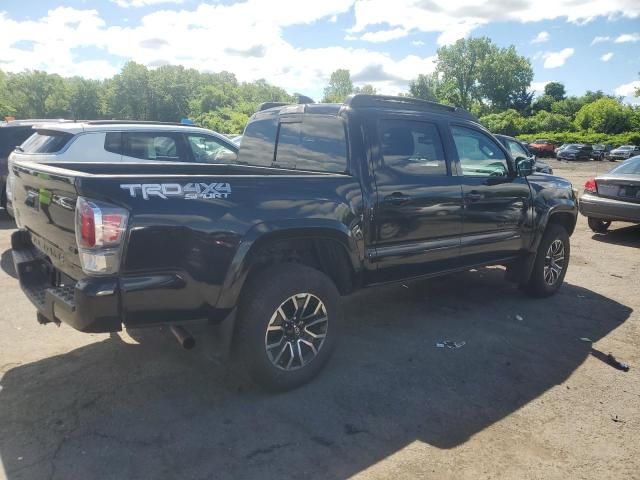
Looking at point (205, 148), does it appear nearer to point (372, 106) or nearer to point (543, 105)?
point (372, 106)

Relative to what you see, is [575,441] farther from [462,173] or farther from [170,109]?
[170,109]

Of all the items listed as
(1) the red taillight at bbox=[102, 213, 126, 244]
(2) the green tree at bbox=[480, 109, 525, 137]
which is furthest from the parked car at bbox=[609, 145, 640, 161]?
(1) the red taillight at bbox=[102, 213, 126, 244]

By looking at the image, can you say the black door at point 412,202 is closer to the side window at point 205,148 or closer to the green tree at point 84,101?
the side window at point 205,148

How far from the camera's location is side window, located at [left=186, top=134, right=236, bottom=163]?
24.3ft

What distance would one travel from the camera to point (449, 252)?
461cm

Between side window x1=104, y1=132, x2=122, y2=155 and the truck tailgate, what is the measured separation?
323 cm

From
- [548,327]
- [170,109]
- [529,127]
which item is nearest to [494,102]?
[529,127]

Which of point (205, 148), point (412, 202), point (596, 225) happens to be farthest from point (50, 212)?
point (596, 225)

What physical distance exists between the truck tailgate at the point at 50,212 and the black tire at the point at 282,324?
1.04 metres

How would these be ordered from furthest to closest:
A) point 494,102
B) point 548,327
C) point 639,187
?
point 494,102 < point 639,187 < point 548,327

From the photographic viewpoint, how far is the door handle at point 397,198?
398 centimetres

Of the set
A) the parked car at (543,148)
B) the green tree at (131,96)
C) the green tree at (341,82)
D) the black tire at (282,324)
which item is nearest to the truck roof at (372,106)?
the black tire at (282,324)

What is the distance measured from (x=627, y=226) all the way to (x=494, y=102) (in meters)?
91.7

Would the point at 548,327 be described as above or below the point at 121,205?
below
